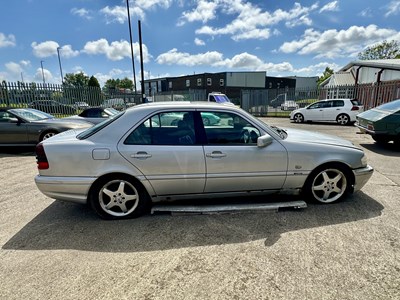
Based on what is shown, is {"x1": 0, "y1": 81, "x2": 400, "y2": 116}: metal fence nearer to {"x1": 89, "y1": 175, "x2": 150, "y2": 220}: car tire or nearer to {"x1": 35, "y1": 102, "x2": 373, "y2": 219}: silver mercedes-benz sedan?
{"x1": 35, "y1": 102, "x2": 373, "y2": 219}: silver mercedes-benz sedan

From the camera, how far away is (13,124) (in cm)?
688

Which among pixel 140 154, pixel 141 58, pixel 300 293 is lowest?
pixel 300 293

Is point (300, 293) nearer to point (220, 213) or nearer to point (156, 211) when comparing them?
point (220, 213)

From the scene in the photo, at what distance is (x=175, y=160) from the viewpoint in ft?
10.0

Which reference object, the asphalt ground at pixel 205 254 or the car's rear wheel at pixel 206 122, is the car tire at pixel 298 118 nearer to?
the asphalt ground at pixel 205 254

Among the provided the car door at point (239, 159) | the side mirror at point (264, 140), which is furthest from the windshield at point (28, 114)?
the side mirror at point (264, 140)

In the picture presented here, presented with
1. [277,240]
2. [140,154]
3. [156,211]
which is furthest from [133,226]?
[277,240]

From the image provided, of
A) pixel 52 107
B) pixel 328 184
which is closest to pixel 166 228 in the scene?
pixel 328 184

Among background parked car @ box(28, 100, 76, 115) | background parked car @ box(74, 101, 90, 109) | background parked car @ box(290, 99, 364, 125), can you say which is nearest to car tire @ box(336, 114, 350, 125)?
background parked car @ box(290, 99, 364, 125)

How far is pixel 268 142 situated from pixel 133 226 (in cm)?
209

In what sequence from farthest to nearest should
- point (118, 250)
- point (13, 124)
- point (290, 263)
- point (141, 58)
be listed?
point (141, 58) → point (13, 124) → point (118, 250) → point (290, 263)

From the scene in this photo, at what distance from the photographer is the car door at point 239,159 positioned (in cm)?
314

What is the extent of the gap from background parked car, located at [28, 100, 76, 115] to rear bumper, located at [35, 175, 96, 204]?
38.9ft

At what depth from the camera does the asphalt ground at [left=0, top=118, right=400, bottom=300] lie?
6.76ft
